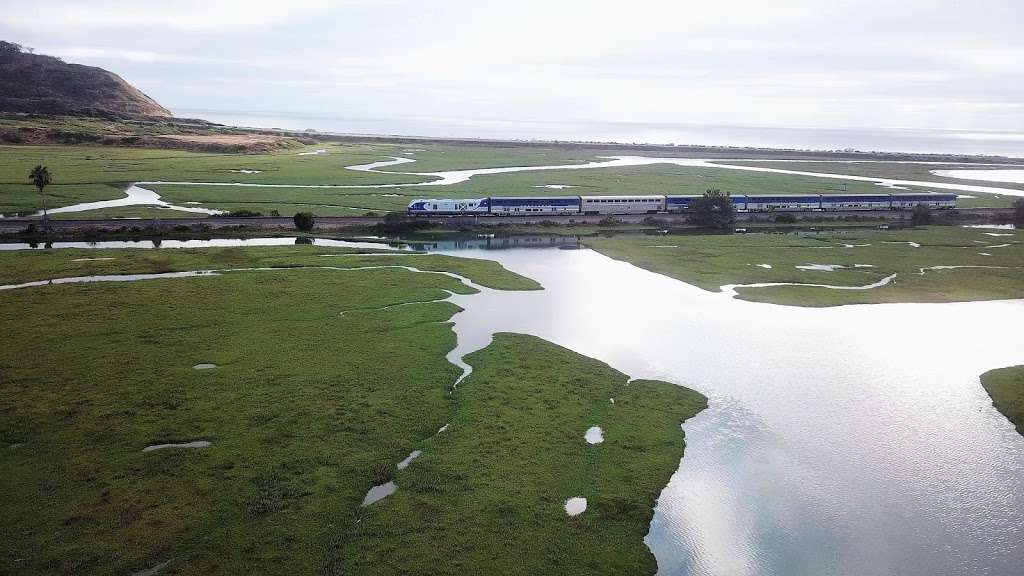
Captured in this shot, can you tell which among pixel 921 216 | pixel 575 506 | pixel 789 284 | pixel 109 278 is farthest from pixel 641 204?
pixel 575 506

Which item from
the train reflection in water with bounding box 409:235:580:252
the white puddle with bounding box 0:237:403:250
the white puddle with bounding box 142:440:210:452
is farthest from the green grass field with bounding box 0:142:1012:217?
the white puddle with bounding box 142:440:210:452

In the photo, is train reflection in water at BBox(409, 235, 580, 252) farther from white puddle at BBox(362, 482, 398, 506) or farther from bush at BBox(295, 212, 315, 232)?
white puddle at BBox(362, 482, 398, 506)

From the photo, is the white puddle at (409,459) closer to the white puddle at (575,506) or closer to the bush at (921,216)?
the white puddle at (575,506)

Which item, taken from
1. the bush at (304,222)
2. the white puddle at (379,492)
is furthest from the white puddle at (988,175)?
the white puddle at (379,492)

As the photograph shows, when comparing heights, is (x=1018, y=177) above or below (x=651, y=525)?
above

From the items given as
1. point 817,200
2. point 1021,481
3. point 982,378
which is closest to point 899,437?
point 1021,481

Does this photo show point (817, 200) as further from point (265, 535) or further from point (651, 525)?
point (265, 535)

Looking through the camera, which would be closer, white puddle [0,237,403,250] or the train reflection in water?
white puddle [0,237,403,250]
